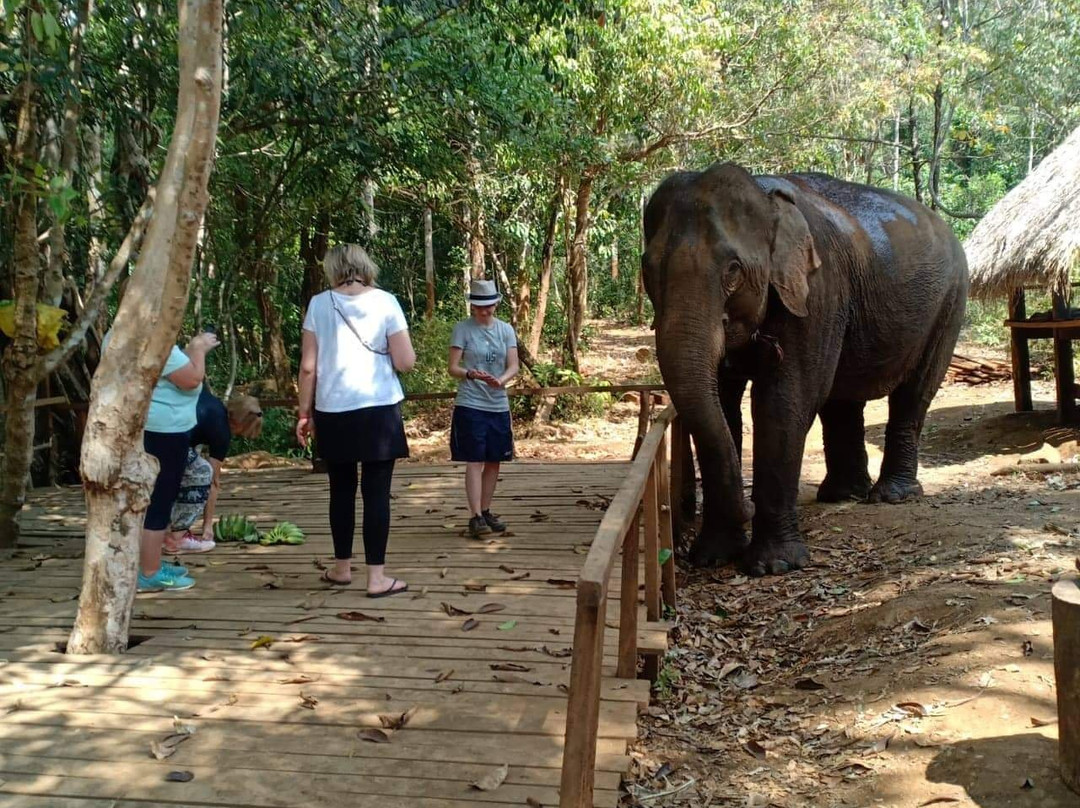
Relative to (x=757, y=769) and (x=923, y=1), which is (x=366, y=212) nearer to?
(x=757, y=769)

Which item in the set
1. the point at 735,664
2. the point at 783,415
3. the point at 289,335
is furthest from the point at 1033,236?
the point at 289,335

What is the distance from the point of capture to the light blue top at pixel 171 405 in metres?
5.08

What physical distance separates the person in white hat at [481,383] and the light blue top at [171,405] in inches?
67.6

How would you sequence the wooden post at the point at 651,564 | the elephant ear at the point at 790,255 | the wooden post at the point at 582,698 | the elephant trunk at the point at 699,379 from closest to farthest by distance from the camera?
the wooden post at the point at 582,698 → the wooden post at the point at 651,564 → the elephant trunk at the point at 699,379 → the elephant ear at the point at 790,255

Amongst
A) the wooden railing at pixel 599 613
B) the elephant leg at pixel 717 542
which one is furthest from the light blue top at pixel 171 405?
the elephant leg at pixel 717 542

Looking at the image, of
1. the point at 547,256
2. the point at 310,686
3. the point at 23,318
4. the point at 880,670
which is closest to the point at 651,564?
the point at 880,670

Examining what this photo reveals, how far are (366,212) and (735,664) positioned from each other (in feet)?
31.5

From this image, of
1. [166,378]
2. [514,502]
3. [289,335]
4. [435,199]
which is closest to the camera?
[166,378]

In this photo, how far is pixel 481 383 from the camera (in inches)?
250

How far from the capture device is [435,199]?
14.7 metres

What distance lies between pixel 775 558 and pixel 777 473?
592 mm

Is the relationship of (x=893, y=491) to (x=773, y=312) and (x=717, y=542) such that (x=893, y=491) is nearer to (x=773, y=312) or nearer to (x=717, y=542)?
(x=717, y=542)

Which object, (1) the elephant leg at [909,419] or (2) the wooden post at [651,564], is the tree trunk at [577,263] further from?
(2) the wooden post at [651,564]

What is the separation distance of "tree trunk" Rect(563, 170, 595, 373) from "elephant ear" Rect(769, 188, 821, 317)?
718 cm
